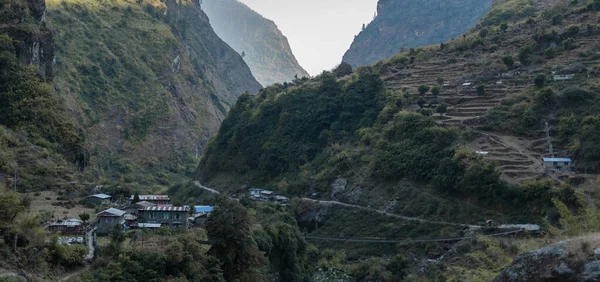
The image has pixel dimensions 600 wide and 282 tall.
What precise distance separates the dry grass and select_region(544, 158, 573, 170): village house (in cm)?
2418

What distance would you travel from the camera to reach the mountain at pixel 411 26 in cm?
14075

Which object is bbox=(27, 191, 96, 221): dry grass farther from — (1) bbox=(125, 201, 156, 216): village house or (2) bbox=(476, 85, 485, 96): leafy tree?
(2) bbox=(476, 85, 485, 96): leafy tree

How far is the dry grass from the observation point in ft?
91.6

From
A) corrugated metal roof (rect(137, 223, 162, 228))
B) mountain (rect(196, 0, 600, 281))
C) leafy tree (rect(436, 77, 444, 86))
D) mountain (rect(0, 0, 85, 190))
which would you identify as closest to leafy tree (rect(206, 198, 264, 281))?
corrugated metal roof (rect(137, 223, 162, 228))

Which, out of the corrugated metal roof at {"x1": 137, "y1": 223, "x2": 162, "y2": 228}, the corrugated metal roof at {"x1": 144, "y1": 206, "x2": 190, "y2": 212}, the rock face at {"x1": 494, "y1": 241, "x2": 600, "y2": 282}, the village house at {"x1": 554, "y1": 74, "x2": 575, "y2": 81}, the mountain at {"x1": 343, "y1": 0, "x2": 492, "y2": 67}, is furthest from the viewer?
the mountain at {"x1": 343, "y1": 0, "x2": 492, "y2": 67}

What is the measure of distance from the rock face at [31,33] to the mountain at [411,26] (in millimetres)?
98260

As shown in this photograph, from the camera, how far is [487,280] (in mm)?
12195

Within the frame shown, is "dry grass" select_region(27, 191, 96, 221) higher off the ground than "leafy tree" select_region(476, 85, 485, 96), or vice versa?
"leafy tree" select_region(476, 85, 485, 96)

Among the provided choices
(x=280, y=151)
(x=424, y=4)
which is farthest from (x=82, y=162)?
(x=424, y=4)

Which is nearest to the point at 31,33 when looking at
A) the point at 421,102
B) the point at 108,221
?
the point at 108,221

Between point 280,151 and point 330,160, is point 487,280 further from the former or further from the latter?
point 280,151

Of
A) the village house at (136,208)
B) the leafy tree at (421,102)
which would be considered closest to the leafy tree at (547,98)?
the leafy tree at (421,102)

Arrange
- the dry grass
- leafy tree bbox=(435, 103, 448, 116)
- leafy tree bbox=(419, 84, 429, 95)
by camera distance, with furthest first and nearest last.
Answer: leafy tree bbox=(419, 84, 429, 95) → leafy tree bbox=(435, 103, 448, 116) → the dry grass

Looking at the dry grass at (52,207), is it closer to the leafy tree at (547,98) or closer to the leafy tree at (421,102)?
the leafy tree at (421,102)
